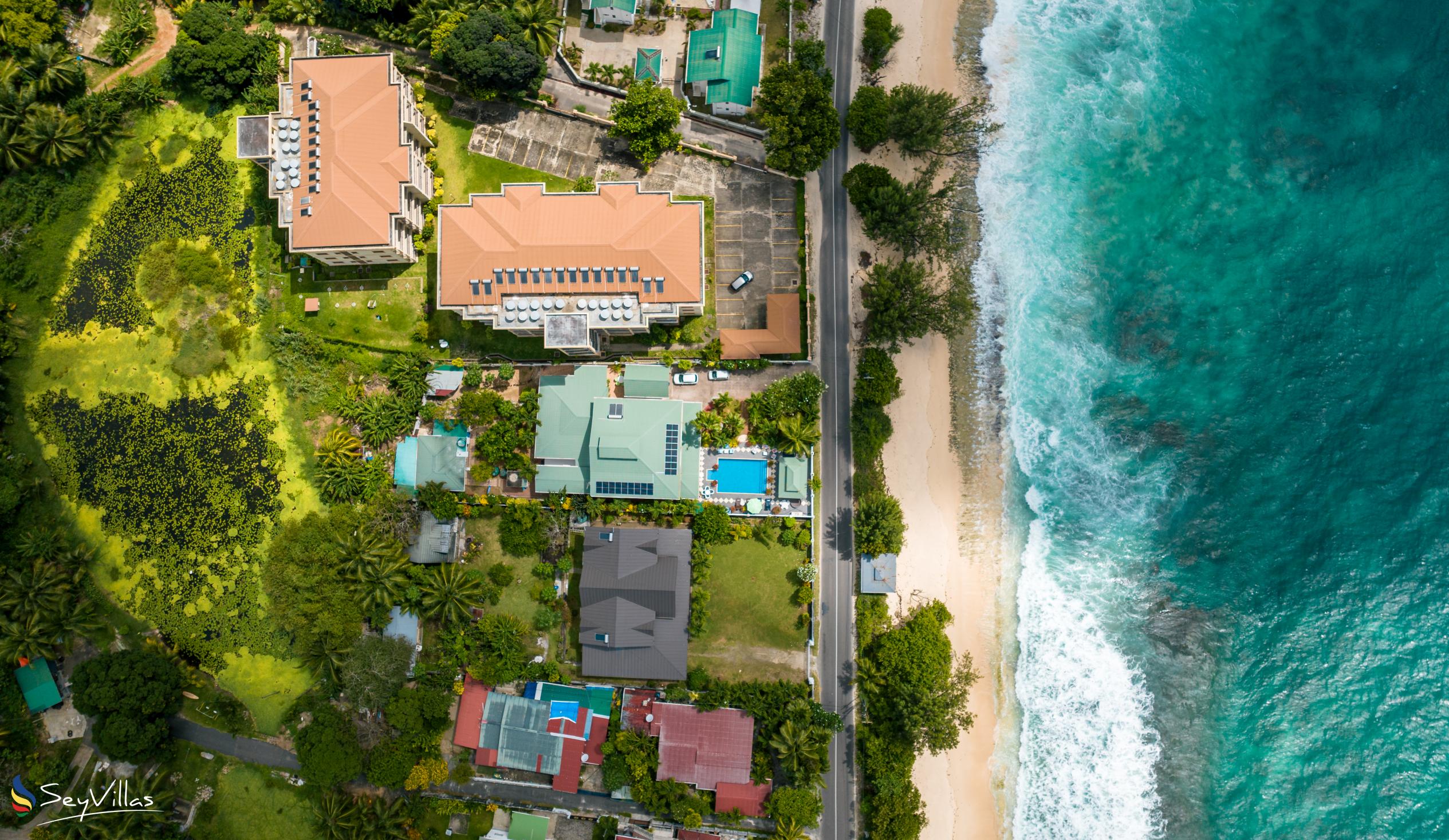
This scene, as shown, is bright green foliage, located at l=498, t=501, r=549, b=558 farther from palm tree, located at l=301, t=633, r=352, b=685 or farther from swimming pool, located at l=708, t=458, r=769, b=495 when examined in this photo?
palm tree, located at l=301, t=633, r=352, b=685

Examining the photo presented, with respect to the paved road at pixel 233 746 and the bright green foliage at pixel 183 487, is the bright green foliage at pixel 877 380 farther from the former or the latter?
the paved road at pixel 233 746

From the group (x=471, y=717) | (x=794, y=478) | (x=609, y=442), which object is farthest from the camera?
(x=471, y=717)

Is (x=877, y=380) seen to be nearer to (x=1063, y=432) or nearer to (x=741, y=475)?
(x=741, y=475)

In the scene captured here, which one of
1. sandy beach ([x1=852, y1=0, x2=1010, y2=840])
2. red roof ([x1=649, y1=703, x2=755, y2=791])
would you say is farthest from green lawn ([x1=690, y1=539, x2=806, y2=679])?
sandy beach ([x1=852, y1=0, x2=1010, y2=840])

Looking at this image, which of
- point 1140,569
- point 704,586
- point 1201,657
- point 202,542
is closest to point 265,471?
point 202,542

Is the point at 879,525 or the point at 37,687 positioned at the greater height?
the point at 879,525

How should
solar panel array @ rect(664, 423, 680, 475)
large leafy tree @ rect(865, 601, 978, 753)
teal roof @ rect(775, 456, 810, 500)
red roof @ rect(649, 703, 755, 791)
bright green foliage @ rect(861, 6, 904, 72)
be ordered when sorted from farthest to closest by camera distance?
bright green foliage @ rect(861, 6, 904, 72) → teal roof @ rect(775, 456, 810, 500) → solar panel array @ rect(664, 423, 680, 475) → red roof @ rect(649, 703, 755, 791) → large leafy tree @ rect(865, 601, 978, 753)

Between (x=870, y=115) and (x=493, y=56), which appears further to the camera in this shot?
(x=870, y=115)

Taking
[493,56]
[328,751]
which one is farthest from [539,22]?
[328,751]
